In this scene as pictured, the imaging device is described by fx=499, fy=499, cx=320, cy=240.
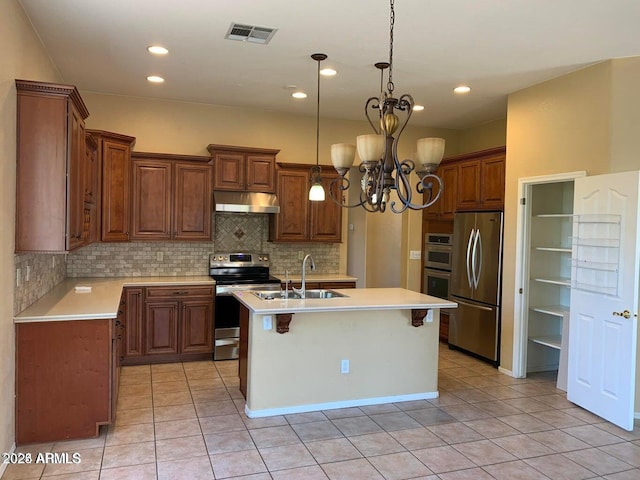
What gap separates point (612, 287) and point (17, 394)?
Result: 4.45 meters

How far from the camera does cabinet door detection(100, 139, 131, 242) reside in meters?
5.21

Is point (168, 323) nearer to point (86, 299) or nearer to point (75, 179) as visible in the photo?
point (86, 299)

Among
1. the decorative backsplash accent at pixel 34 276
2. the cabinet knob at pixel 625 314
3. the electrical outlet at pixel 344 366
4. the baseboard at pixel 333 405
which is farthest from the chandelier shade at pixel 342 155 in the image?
the cabinet knob at pixel 625 314

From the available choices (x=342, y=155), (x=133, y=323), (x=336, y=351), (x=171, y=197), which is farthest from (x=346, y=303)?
(x=171, y=197)

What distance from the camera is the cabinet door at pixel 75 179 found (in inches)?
132

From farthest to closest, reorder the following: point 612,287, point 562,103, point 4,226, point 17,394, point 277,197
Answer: point 277,197 < point 562,103 < point 612,287 < point 17,394 < point 4,226

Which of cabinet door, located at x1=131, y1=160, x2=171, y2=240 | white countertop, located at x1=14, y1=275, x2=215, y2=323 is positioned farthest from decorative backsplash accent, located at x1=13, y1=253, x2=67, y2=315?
cabinet door, located at x1=131, y1=160, x2=171, y2=240

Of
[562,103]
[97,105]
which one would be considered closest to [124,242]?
[97,105]

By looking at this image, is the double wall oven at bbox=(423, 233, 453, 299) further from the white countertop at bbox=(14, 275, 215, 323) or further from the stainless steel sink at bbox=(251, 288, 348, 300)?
the white countertop at bbox=(14, 275, 215, 323)

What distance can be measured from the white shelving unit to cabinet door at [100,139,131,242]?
4322mm

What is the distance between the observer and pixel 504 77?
4727mm

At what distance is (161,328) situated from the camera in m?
5.46

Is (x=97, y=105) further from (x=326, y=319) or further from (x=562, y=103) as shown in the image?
(x=562, y=103)

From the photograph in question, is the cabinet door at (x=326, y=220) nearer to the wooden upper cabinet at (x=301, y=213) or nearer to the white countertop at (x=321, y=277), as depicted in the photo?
the wooden upper cabinet at (x=301, y=213)
